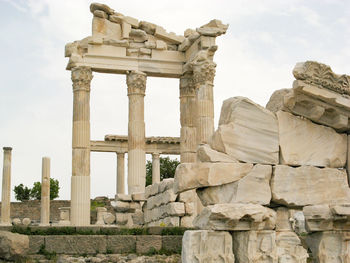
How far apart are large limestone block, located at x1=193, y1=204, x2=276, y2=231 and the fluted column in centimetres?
1980

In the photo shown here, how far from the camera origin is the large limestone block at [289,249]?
24.3ft

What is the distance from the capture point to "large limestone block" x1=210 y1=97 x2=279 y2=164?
24.8 feet

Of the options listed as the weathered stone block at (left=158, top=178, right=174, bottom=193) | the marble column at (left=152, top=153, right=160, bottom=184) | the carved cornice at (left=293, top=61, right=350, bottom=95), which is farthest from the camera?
the marble column at (left=152, top=153, right=160, bottom=184)

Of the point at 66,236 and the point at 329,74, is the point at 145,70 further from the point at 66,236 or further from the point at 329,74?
the point at 329,74

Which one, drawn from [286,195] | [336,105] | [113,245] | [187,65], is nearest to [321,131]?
[336,105]

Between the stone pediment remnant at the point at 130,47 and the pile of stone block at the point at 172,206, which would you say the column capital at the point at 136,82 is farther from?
the pile of stone block at the point at 172,206

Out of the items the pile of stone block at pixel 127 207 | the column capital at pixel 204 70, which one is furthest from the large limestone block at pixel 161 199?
the column capital at pixel 204 70

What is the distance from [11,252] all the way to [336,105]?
621cm

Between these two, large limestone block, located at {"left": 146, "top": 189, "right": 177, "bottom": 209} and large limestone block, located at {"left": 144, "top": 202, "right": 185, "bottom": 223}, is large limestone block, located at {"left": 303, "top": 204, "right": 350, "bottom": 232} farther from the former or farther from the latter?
large limestone block, located at {"left": 144, "top": 202, "right": 185, "bottom": 223}

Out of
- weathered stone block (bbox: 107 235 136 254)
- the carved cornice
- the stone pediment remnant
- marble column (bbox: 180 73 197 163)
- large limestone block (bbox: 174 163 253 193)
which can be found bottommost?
weathered stone block (bbox: 107 235 136 254)

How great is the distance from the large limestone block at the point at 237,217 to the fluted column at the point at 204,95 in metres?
19.8

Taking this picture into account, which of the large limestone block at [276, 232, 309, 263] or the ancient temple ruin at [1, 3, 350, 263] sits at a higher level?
the ancient temple ruin at [1, 3, 350, 263]

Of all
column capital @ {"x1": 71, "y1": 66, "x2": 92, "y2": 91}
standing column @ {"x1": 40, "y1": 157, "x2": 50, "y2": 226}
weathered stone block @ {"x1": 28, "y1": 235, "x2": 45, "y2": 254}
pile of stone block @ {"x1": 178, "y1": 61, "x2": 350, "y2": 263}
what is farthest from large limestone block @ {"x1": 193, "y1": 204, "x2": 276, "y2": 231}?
standing column @ {"x1": 40, "y1": 157, "x2": 50, "y2": 226}

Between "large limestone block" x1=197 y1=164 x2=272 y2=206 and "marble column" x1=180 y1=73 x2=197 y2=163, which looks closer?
"large limestone block" x1=197 y1=164 x2=272 y2=206
